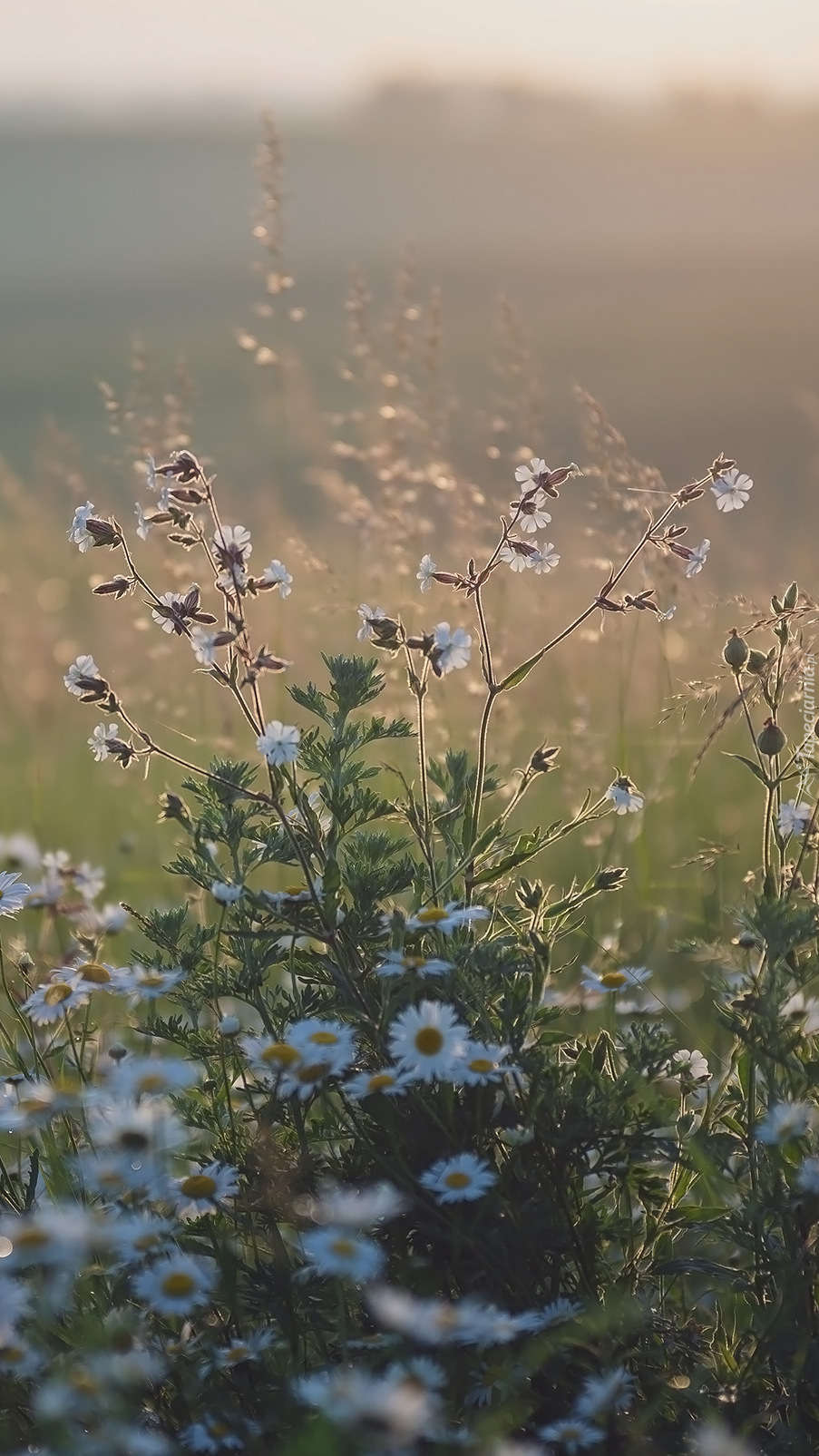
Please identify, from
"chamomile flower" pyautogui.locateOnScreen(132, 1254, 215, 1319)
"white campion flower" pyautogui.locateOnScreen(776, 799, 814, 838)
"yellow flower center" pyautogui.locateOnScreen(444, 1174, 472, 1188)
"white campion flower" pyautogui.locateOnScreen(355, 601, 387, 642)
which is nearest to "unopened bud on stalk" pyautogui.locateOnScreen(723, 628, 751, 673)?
"white campion flower" pyautogui.locateOnScreen(776, 799, 814, 838)

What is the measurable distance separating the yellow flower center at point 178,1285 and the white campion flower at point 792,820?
777 millimetres

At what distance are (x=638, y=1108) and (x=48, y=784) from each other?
3.34 meters

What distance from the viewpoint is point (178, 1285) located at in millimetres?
1405

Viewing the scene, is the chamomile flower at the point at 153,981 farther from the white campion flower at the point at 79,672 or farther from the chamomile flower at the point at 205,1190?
the white campion flower at the point at 79,672

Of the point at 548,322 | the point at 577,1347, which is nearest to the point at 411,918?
the point at 577,1347

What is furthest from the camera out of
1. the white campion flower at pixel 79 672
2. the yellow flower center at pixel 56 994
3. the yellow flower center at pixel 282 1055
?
the yellow flower center at pixel 56 994

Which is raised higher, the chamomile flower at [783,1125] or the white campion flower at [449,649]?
the white campion flower at [449,649]

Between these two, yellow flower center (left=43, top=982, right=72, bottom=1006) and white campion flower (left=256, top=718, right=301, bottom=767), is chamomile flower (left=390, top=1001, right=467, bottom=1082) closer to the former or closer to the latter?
white campion flower (left=256, top=718, right=301, bottom=767)

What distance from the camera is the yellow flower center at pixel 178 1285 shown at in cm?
140

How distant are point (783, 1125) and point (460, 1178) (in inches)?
12.6

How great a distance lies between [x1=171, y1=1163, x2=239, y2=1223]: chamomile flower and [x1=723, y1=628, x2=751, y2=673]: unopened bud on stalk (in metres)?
0.75

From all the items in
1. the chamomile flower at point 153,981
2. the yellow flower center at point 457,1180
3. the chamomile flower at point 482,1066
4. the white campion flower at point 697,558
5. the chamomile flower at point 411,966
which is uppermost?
the white campion flower at point 697,558

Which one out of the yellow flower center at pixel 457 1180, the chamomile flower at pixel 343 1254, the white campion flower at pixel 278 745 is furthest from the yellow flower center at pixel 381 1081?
the white campion flower at pixel 278 745

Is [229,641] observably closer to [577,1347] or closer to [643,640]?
[577,1347]
